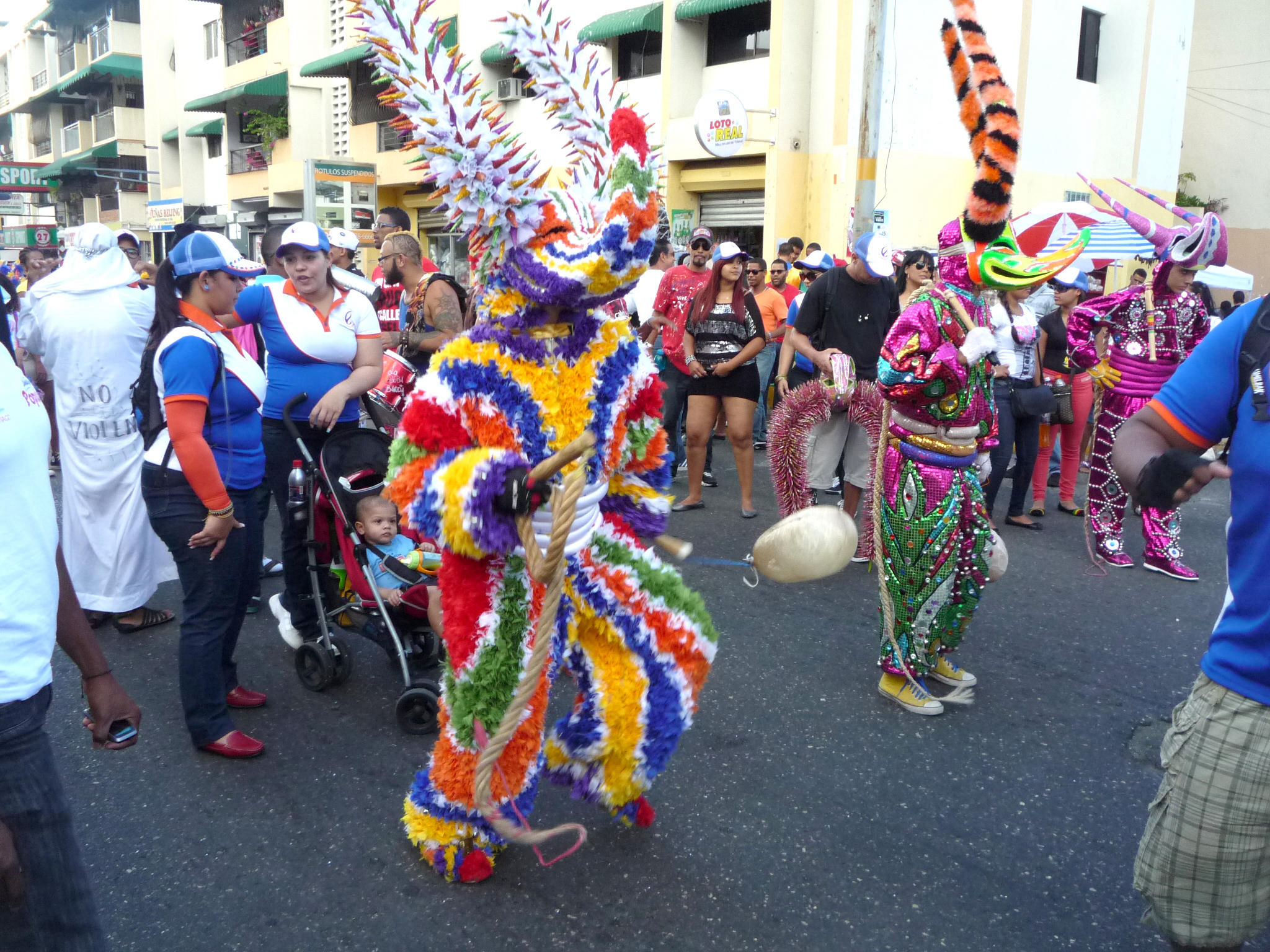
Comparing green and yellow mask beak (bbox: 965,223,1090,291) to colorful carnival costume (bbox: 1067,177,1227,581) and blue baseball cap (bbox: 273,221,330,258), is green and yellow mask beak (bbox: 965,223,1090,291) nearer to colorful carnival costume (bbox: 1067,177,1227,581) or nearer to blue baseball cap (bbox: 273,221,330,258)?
colorful carnival costume (bbox: 1067,177,1227,581)

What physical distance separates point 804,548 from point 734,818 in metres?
1.13

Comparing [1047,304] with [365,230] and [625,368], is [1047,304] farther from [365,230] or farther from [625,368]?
[365,230]

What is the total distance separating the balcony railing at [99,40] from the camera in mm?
35844

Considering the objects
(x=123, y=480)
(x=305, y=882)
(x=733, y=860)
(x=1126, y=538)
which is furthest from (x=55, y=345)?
(x=1126, y=538)

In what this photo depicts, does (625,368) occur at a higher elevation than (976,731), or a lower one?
higher

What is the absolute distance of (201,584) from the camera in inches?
137

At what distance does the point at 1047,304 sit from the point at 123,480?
7202 millimetres

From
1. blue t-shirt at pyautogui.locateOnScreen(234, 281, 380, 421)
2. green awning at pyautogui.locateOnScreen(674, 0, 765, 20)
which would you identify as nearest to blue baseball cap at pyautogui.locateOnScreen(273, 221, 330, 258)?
blue t-shirt at pyautogui.locateOnScreen(234, 281, 380, 421)

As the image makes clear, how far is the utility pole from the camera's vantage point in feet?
36.4

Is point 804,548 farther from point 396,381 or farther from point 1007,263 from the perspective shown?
point 396,381

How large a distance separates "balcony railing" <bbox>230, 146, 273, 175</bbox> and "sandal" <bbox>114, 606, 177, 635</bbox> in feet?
81.2

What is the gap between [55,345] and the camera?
4766mm

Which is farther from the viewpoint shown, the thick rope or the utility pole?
the utility pole

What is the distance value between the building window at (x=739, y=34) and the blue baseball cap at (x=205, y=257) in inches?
573
